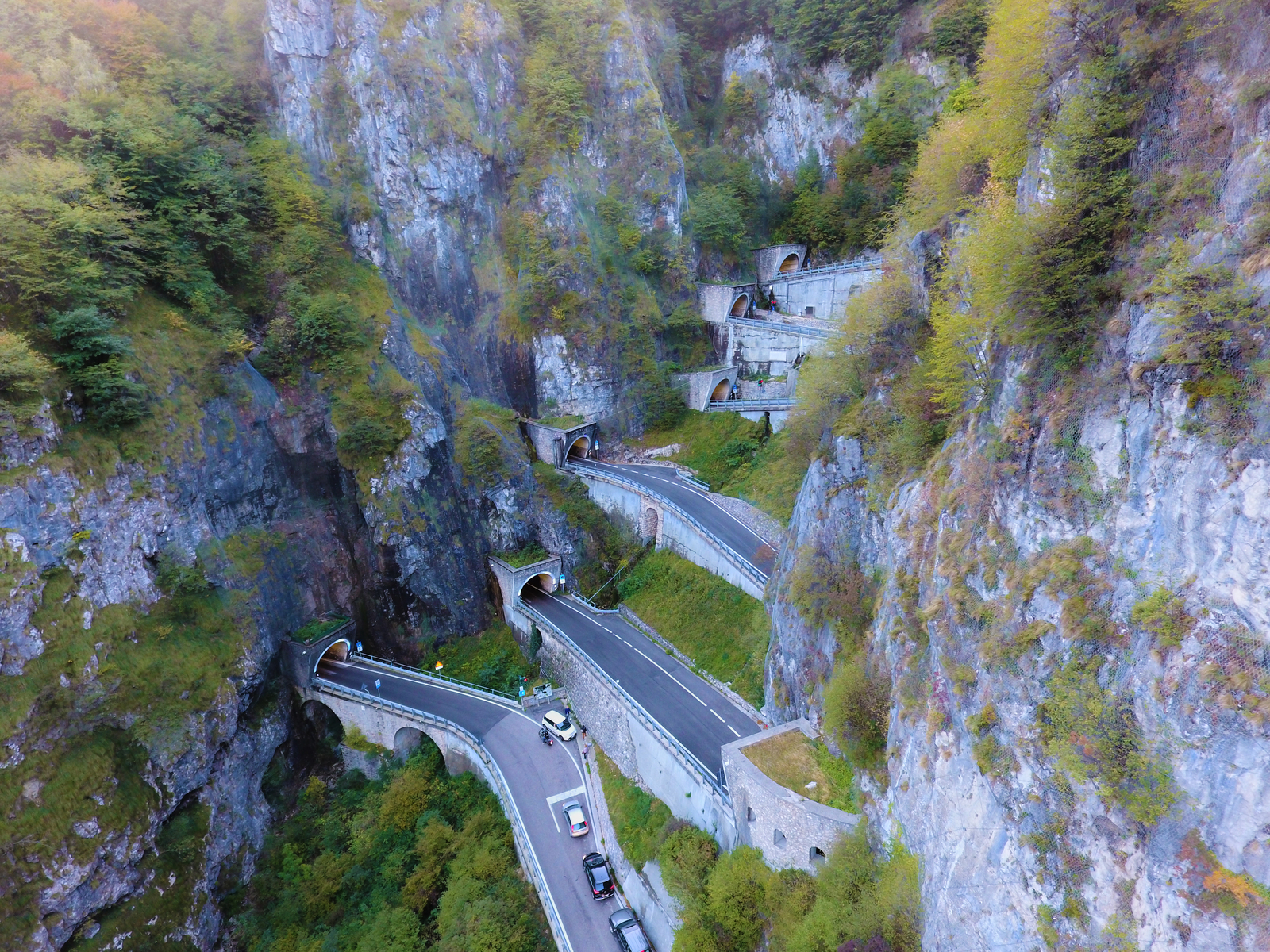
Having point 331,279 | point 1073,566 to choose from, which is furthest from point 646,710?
point 331,279

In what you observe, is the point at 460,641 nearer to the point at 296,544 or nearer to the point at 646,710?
the point at 296,544

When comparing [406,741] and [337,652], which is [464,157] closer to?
[337,652]

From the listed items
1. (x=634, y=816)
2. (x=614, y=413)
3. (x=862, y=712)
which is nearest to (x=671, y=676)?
(x=634, y=816)

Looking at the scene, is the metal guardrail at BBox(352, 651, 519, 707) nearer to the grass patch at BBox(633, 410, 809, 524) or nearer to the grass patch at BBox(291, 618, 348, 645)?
the grass patch at BBox(291, 618, 348, 645)

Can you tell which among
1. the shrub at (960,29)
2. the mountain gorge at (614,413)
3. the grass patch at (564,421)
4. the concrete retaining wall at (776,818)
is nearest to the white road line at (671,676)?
the mountain gorge at (614,413)

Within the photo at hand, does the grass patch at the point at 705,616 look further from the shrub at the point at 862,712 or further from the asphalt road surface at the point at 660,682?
the shrub at the point at 862,712

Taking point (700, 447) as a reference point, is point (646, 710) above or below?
below

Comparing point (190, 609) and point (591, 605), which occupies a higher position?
point (190, 609)
